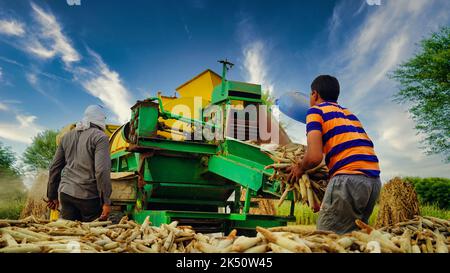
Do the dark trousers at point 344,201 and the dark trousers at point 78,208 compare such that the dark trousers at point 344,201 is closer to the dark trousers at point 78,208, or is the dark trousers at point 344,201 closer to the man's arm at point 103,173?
the man's arm at point 103,173

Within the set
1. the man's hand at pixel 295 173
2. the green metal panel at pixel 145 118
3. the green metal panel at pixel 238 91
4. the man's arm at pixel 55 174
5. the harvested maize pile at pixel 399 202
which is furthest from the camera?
the harvested maize pile at pixel 399 202

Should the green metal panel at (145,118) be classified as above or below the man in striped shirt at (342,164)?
above

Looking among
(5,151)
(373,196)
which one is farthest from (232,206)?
(5,151)

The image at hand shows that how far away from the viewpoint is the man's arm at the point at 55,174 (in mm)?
5527

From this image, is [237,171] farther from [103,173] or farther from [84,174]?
[84,174]

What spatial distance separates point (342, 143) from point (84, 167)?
326 centimetres

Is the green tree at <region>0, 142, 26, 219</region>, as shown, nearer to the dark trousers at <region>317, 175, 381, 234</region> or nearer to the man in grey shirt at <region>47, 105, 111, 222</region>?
the man in grey shirt at <region>47, 105, 111, 222</region>

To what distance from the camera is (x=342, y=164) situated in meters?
3.42

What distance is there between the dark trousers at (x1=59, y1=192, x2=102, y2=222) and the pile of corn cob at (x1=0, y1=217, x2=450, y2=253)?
1.53 meters

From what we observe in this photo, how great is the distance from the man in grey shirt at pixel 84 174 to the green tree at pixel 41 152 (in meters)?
21.5

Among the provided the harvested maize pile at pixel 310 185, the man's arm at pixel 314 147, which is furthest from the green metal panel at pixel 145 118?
the man's arm at pixel 314 147

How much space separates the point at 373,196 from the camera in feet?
11.4
